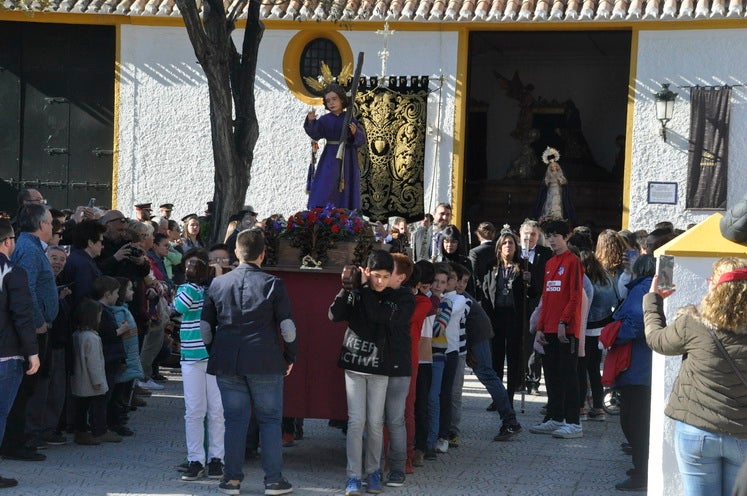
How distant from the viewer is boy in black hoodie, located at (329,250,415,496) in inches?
320

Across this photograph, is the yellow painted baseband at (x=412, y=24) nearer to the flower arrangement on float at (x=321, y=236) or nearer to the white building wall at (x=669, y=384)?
the flower arrangement on float at (x=321, y=236)

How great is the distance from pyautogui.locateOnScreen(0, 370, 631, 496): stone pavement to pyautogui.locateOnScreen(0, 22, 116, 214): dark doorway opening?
10517mm

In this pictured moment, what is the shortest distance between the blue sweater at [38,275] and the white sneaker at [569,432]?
425 centimetres

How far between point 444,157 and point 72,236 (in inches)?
A: 402

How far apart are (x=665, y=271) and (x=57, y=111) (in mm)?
15966

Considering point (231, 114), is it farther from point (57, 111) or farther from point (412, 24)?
point (57, 111)

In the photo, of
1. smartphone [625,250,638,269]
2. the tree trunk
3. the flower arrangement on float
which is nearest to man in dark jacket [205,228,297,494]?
the flower arrangement on float

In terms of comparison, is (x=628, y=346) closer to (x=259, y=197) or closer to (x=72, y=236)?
(x=72, y=236)

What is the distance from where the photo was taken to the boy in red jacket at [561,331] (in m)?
10.3

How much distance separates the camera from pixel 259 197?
797 inches

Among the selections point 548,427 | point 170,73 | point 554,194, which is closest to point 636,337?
point 548,427

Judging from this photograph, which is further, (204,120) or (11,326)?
(204,120)

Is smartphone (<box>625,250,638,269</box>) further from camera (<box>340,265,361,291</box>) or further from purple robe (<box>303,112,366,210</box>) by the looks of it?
camera (<box>340,265,361,291</box>)

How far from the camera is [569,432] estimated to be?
34.5ft
